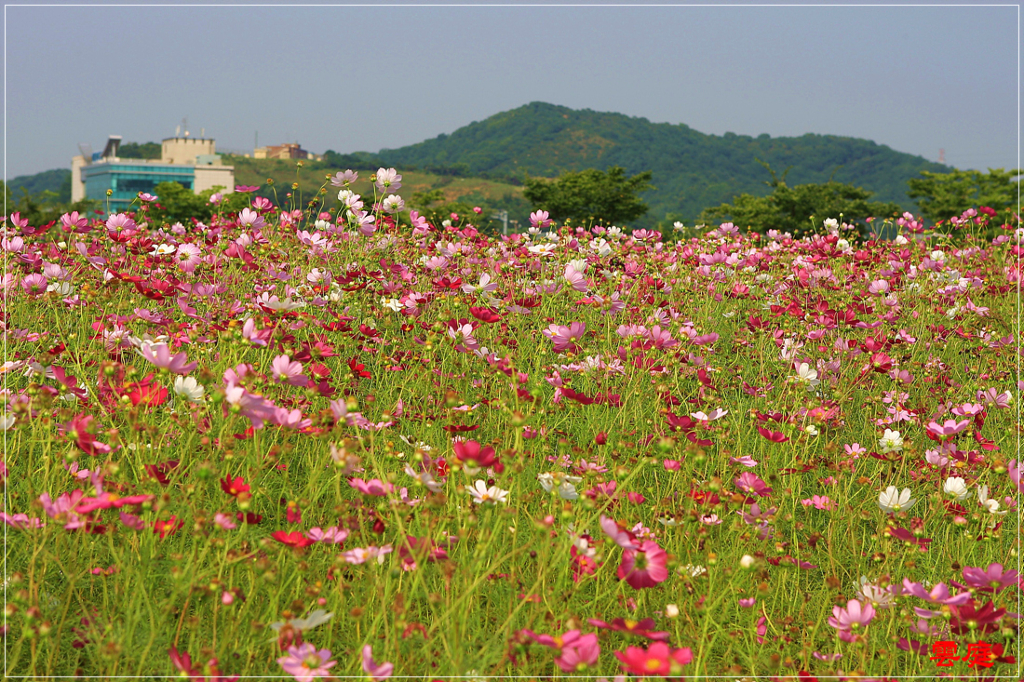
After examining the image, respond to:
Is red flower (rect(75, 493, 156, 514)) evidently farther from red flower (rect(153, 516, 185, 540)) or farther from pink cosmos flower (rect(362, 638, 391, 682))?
pink cosmos flower (rect(362, 638, 391, 682))

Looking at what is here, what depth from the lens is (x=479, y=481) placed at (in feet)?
4.81

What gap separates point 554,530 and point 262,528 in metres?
0.77

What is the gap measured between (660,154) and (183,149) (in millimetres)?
91119

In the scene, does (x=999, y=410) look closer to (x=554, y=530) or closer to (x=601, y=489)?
(x=601, y=489)

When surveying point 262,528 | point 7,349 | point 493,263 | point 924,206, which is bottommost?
point 262,528

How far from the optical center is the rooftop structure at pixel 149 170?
75.9 meters

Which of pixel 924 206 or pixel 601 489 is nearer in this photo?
pixel 601 489

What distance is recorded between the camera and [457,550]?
1.53 m

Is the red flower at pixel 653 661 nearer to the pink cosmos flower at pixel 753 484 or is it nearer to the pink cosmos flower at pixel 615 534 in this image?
the pink cosmos flower at pixel 615 534

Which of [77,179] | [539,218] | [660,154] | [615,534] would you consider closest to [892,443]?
[615,534]

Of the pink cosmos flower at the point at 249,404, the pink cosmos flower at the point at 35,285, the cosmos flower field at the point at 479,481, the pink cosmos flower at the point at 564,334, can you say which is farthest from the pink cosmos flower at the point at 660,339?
the pink cosmos flower at the point at 35,285

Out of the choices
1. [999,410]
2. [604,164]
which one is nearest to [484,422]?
[999,410]

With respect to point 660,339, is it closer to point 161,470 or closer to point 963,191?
point 161,470

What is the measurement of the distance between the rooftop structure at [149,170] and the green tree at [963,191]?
67.5 metres
